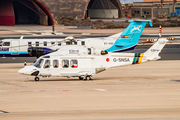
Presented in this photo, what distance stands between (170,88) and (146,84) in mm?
2373

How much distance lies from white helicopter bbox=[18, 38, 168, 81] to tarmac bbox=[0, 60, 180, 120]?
2.98 ft

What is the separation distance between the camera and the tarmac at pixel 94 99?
1423cm

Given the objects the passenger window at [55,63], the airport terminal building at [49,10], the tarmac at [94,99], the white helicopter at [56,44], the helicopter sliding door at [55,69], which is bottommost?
the tarmac at [94,99]

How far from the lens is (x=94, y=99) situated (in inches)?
688

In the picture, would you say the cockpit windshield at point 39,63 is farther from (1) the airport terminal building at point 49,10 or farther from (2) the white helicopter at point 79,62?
(1) the airport terminal building at point 49,10

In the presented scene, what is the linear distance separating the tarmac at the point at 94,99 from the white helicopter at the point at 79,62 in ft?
2.98

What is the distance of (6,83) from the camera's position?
23.4 meters

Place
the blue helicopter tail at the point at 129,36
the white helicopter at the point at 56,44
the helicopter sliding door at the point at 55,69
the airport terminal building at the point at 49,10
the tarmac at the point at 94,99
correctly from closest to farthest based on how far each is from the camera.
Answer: the tarmac at the point at 94,99, the helicopter sliding door at the point at 55,69, the white helicopter at the point at 56,44, the blue helicopter tail at the point at 129,36, the airport terminal building at the point at 49,10

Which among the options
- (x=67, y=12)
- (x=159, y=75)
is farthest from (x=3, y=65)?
(x=67, y=12)

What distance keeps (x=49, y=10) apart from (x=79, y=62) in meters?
67.1

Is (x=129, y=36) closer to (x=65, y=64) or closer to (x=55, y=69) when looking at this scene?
(x=65, y=64)

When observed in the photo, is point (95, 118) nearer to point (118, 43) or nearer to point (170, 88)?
point (170, 88)

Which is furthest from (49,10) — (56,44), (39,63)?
(39,63)

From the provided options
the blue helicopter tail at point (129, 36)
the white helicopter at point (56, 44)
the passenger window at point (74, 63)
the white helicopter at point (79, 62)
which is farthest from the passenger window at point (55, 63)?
the blue helicopter tail at point (129, 36)
